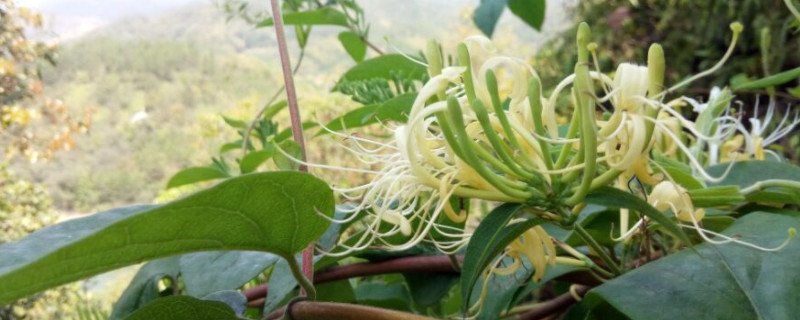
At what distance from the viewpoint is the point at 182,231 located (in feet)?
0.54

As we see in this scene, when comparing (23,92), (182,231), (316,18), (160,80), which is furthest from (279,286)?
(160,80)

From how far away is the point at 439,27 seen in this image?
3.56 metres

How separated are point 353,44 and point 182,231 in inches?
14.3

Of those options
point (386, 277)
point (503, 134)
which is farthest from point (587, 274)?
point (386, 277)

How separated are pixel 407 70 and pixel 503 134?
191mm

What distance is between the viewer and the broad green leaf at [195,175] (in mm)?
451

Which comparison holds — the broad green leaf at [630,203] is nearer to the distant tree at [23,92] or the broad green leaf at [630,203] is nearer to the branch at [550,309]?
the branch at [550,309]

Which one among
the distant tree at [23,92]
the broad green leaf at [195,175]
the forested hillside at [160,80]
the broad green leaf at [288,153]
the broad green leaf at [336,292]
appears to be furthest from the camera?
the forested hillside at [160,80]

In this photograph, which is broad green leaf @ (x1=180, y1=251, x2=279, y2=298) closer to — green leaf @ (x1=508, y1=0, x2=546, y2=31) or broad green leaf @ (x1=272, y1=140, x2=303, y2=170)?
broad green leaf @ (x1=272, y1=140, x2=303, y2=170)

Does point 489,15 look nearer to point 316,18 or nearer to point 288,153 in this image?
point 316,18

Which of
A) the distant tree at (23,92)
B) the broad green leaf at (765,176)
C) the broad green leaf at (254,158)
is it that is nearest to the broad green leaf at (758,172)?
the broad green leaf at (765,176)

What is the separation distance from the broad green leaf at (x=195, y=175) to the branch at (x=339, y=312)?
0.24 m

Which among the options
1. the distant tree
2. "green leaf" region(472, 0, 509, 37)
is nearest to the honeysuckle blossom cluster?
"green leaf" region(472, 0, 509, 37)

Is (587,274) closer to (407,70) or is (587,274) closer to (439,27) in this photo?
(407,70)
